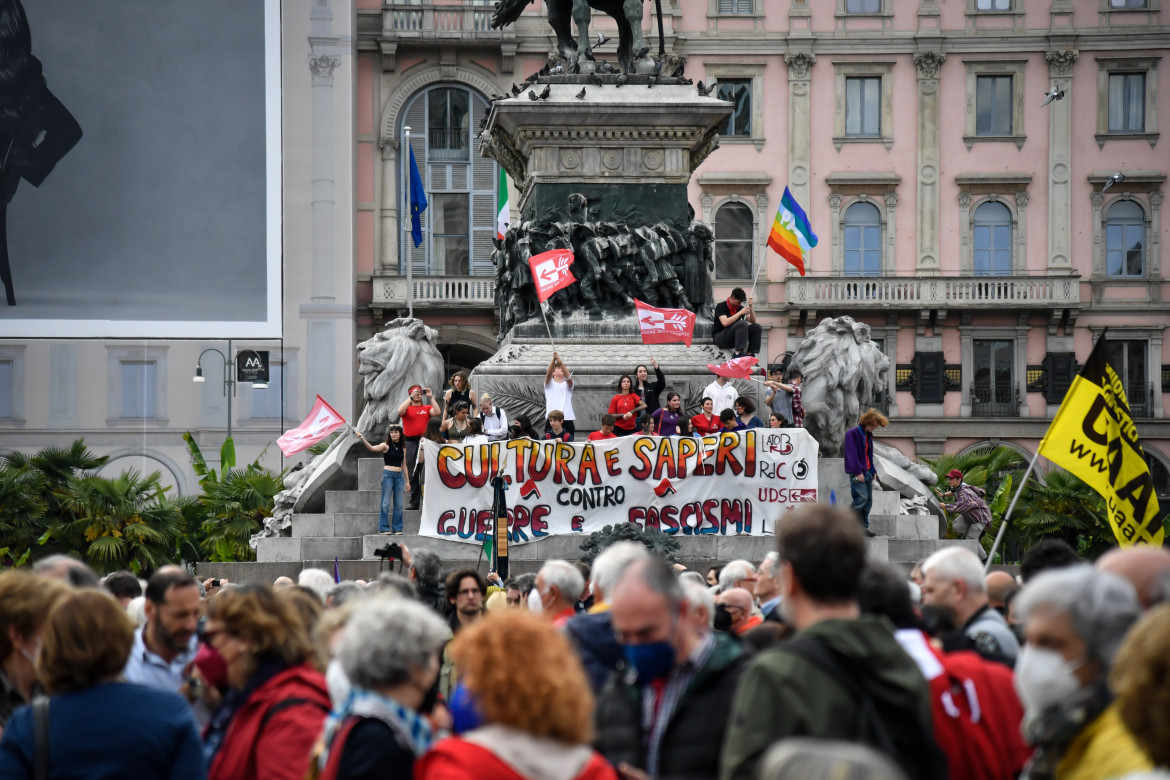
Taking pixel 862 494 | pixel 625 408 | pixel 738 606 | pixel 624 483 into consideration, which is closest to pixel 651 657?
pixel 738 606

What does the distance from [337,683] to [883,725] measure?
1698 mm

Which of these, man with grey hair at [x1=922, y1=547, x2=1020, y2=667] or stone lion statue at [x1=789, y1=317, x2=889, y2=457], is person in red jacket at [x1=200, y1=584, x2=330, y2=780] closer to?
man with grey hair at [x1=922, y1=547, x2=1020, y2=667]

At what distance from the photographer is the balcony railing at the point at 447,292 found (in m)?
46.9

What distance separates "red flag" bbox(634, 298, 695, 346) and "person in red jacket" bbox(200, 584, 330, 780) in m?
13.6

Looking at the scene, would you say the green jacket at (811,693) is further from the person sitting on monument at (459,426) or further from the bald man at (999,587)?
the person sitting on monument at (459,426)

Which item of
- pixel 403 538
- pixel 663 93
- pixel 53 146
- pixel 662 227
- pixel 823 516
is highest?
pixel 53 146

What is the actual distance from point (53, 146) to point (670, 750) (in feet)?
138

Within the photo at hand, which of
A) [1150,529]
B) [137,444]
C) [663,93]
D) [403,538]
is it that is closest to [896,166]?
[137,444]

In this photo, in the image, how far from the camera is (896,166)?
4888 centimetres

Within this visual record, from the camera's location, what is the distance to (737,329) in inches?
776

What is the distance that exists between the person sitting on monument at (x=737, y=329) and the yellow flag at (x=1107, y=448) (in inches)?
318

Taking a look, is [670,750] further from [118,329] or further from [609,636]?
[118,329]

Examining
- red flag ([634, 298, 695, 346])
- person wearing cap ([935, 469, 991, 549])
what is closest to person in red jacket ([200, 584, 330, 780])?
red flag ([634, 298, 695, 346])

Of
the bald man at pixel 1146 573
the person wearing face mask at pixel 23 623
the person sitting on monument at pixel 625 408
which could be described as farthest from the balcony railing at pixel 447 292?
the bald man at pixel 1146 573
